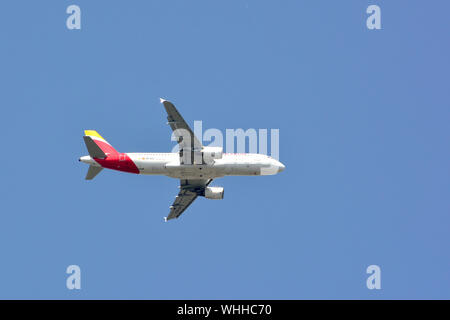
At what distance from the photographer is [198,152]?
8162 centimetres

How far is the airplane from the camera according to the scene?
81500mm

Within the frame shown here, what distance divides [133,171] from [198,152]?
7098mm

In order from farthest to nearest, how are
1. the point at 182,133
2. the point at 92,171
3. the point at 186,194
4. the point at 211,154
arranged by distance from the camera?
1. the point at 186,194
2. the point at 92,171
3. the point at 211,154
4. the point at 182,133

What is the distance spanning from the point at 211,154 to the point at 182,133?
3.79 m

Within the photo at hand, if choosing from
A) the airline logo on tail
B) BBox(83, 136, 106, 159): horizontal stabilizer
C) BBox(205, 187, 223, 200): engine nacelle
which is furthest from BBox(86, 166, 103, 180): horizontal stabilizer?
BBox(205, 187, 223, 200): engine nacelle

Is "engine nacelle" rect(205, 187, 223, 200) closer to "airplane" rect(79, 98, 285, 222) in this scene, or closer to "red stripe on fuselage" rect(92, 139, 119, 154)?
"airplane" rect(79, 98, 285, 222)

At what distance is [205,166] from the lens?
82.2 meters

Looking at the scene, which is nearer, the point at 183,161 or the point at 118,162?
the point at 183,161

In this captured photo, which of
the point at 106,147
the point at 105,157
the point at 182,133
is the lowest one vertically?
the point at 105,157

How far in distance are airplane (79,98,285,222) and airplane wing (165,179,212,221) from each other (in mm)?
4679

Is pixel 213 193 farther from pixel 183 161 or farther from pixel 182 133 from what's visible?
pixel 182 133

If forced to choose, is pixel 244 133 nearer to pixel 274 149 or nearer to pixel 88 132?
pixel 274 149

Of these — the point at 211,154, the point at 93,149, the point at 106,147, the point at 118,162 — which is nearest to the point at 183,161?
the point at 211,154
